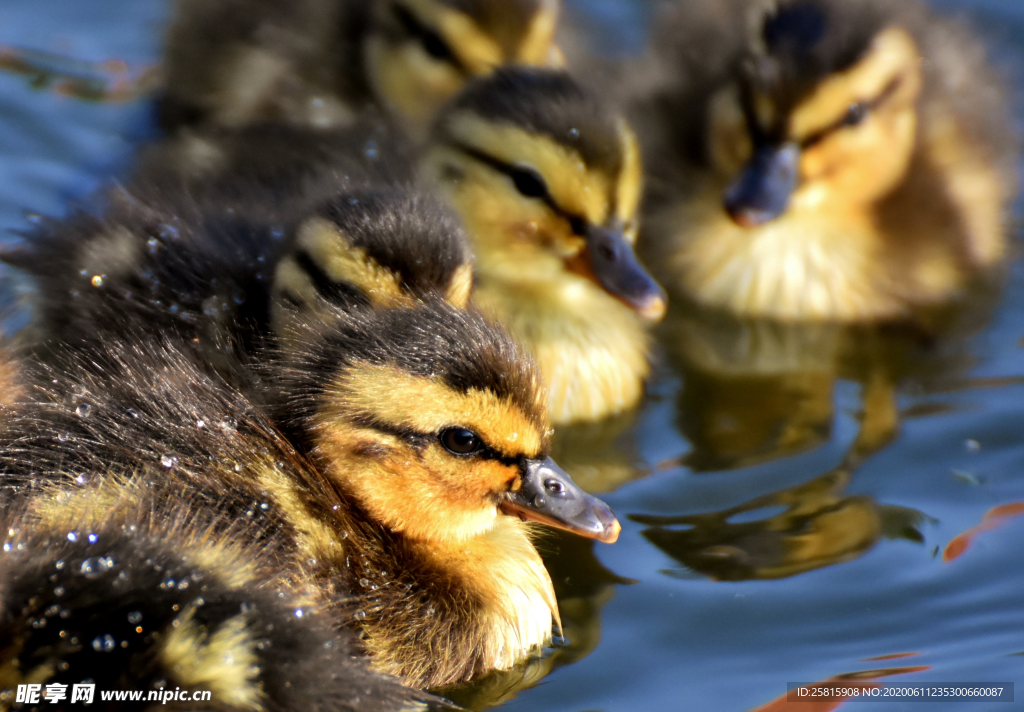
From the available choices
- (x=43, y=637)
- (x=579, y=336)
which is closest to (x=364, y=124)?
(x=579, y=336)

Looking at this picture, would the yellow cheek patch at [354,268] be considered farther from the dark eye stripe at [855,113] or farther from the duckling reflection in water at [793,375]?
the dark eye stripe at [855,113]

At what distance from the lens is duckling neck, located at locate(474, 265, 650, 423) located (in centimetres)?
316

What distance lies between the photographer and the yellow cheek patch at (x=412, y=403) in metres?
2.22

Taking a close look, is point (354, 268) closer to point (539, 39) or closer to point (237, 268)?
point (237, 268)

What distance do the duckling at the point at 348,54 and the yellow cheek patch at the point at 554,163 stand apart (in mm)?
481

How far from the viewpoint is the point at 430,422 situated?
7.36 ft

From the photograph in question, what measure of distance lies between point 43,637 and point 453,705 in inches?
27.8

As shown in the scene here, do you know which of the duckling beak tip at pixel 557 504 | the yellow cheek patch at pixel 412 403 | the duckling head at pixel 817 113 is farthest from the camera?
the duckling head at pixel 817 113

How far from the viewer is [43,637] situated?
69.2 inches

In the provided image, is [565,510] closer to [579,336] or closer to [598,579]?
[598,579]

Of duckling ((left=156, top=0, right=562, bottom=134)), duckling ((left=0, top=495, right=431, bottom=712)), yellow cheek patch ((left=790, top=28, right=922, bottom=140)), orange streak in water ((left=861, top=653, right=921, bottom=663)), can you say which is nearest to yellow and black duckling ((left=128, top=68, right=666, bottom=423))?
duckling ((left=156, top=0, right=562, bottom=134))

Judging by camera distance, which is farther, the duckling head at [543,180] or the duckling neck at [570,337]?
the duckling neck at [570,337]

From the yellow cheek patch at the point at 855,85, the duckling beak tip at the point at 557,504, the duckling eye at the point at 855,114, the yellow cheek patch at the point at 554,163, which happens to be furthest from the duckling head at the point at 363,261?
the duckling eye at the point at 855,114

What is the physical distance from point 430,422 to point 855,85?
171cm
